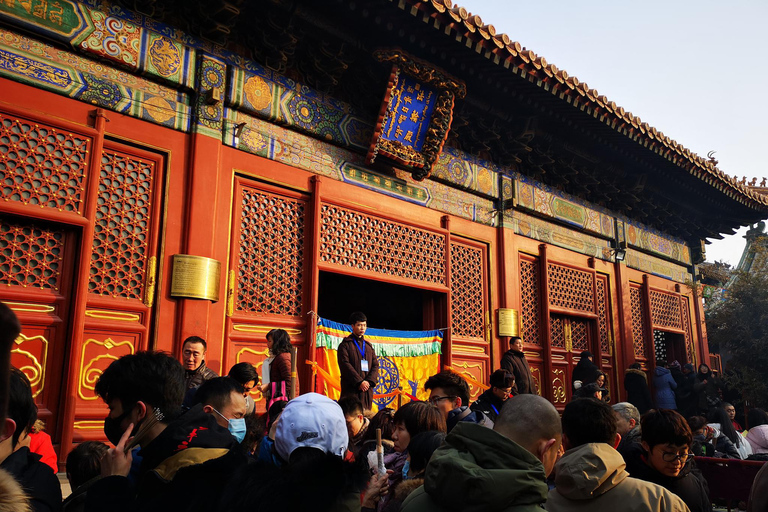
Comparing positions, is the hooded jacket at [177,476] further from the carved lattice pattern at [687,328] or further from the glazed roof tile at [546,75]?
the carved lattice pattern at [687,328]

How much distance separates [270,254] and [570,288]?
18.6 feet

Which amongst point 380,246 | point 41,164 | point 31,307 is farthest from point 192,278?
point 380,246

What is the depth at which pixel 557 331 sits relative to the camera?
935 centimetres

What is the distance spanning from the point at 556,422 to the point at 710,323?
12833mm

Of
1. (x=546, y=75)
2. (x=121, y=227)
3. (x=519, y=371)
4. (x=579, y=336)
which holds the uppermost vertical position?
(x=546, y=75)

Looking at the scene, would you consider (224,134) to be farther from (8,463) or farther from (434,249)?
(8,463)

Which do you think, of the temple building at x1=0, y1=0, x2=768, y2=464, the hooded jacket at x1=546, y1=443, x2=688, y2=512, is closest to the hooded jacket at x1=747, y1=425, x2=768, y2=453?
the temple building at x1=0, y1=0, x2=768, y2=464

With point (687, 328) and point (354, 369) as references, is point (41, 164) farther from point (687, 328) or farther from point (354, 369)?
point (687, 328)

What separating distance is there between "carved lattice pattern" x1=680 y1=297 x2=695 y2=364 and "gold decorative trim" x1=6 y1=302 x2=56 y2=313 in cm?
1202

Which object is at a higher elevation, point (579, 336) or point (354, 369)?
point (579, 336)

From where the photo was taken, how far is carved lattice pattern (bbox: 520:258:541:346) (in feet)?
28.4

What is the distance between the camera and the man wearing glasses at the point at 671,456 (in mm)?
2484

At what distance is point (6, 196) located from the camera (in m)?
4.40

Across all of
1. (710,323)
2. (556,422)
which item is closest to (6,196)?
(556,422)
